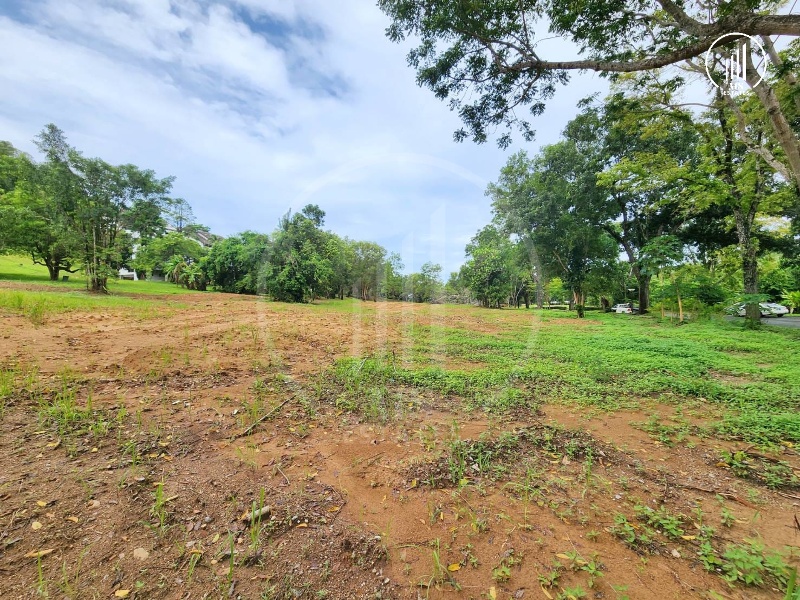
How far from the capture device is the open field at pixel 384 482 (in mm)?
1476

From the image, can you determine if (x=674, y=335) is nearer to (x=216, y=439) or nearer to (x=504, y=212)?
(x=216, y=439)

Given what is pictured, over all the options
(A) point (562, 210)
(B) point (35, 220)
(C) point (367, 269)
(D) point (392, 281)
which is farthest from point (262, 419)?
(B) point (35, 220)

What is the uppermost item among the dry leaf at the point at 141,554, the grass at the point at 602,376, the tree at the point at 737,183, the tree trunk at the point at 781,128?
the tree at the point at 737,183

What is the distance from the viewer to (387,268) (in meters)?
6.33

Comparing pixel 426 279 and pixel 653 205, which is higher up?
pixel 653 205

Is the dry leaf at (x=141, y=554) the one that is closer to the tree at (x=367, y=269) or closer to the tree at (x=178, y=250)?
the tree at (x=367, y=269)

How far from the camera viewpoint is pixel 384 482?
222 cm

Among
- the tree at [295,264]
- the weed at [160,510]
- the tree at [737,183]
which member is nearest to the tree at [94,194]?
the tree at [295,264]

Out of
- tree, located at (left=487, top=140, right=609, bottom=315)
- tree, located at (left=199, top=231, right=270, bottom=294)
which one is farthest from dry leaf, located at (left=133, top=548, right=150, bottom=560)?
tree, located at (left=199, top=231, right=270, bottom=294)

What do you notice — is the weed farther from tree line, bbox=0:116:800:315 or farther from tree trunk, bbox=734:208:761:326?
tree trunk, bbox=734:208:761:326

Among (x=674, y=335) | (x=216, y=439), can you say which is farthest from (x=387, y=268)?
(x=674, y=335)

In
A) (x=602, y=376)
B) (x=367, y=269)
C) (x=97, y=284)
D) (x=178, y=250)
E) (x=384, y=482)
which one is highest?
(x=178, y=250)

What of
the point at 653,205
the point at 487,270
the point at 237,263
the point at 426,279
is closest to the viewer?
the point at 426,279

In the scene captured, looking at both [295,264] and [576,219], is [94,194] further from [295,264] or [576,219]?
[576,219]
